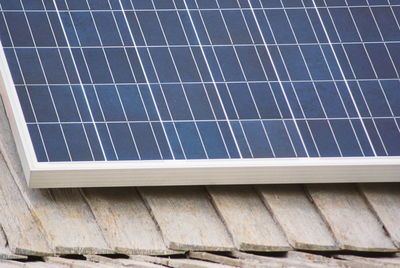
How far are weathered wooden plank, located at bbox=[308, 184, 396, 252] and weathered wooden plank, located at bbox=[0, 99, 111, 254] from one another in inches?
76.5

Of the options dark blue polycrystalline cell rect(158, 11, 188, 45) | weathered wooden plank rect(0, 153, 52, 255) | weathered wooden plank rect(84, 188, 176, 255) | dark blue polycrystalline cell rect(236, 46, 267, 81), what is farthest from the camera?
dark blue polycrystalline cell rect(158, 11, 188, 45)

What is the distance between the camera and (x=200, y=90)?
8891 mm

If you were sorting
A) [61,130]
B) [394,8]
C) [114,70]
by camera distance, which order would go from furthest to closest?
1. [394,8]
2. [114,70]
3. [61,130]

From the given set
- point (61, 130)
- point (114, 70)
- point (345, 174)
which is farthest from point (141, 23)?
point (345, 174)

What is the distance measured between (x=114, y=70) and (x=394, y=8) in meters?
3.03

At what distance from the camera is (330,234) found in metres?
8.25

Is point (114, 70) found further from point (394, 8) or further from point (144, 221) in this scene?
point (394, 8)

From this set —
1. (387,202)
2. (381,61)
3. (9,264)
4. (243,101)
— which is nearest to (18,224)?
(9,264)

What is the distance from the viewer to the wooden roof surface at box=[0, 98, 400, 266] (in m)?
7.82

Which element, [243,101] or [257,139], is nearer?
[257,139]

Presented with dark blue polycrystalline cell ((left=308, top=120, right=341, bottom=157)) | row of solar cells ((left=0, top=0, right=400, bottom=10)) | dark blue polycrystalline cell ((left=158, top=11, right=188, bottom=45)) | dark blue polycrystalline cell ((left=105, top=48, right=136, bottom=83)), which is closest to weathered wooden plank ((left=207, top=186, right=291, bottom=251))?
dark blue polycrystalline cell ((left=308, top=120, right=341, bottom=157))

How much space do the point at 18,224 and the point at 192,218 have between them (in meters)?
1.40

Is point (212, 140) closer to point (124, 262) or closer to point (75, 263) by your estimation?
point (124, 262)

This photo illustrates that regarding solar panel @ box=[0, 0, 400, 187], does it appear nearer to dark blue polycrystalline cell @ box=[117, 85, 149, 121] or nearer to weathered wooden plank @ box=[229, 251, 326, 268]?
dark blue polycrystalline cell @ box=[117, 85, 149, 121]
